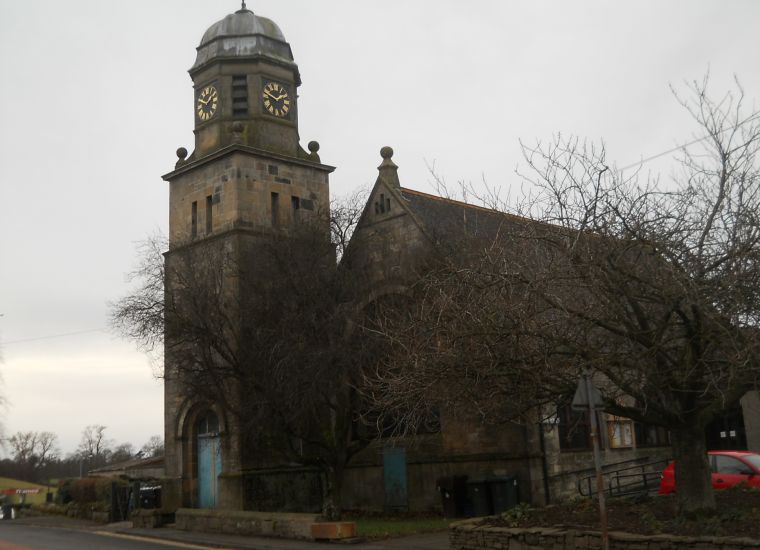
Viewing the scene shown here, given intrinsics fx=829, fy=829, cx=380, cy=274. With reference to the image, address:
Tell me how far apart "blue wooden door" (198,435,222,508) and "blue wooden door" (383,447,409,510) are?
6717 mm

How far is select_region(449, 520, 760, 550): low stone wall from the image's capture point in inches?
443

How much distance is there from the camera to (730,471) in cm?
1859

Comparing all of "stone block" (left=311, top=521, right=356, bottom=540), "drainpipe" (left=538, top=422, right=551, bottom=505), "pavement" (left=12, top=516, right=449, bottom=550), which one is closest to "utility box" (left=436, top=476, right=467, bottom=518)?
"drainpipe" (left=538, top=422, right=551, bottom=505)

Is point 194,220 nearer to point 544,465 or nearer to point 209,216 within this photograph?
point 209,216

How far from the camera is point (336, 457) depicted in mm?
22516

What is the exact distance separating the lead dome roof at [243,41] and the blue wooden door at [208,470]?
14.4 meters

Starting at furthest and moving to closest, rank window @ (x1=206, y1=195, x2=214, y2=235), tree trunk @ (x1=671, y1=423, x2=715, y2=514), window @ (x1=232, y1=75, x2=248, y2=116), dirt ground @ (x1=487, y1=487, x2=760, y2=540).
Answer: window @ (x1=232, y1=75, x2=248, y2=116), window @ (x1=206, y1=195, x2=214, y2=235), tree trunk @ (x1=671, y1=423, x2=715, y2=514), dirt ground @ (x1=487, y1=487, x2=760, y2=540)

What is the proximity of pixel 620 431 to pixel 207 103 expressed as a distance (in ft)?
64.8

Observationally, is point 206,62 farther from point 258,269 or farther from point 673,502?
point 673,502

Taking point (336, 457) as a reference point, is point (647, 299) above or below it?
above

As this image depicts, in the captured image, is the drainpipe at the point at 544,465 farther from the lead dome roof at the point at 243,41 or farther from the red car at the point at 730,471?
the lead dome roof at the point at 243,41

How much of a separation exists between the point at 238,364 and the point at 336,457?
145 inches

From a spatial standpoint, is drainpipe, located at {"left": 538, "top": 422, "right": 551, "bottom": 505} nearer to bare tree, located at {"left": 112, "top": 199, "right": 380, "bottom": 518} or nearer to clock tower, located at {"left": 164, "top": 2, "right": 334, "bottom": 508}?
bare tree, located at {"left": 112, "top": 199, "right": 380, "bottom": 518}

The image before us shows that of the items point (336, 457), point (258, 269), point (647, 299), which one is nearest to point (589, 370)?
point (647, 299)
